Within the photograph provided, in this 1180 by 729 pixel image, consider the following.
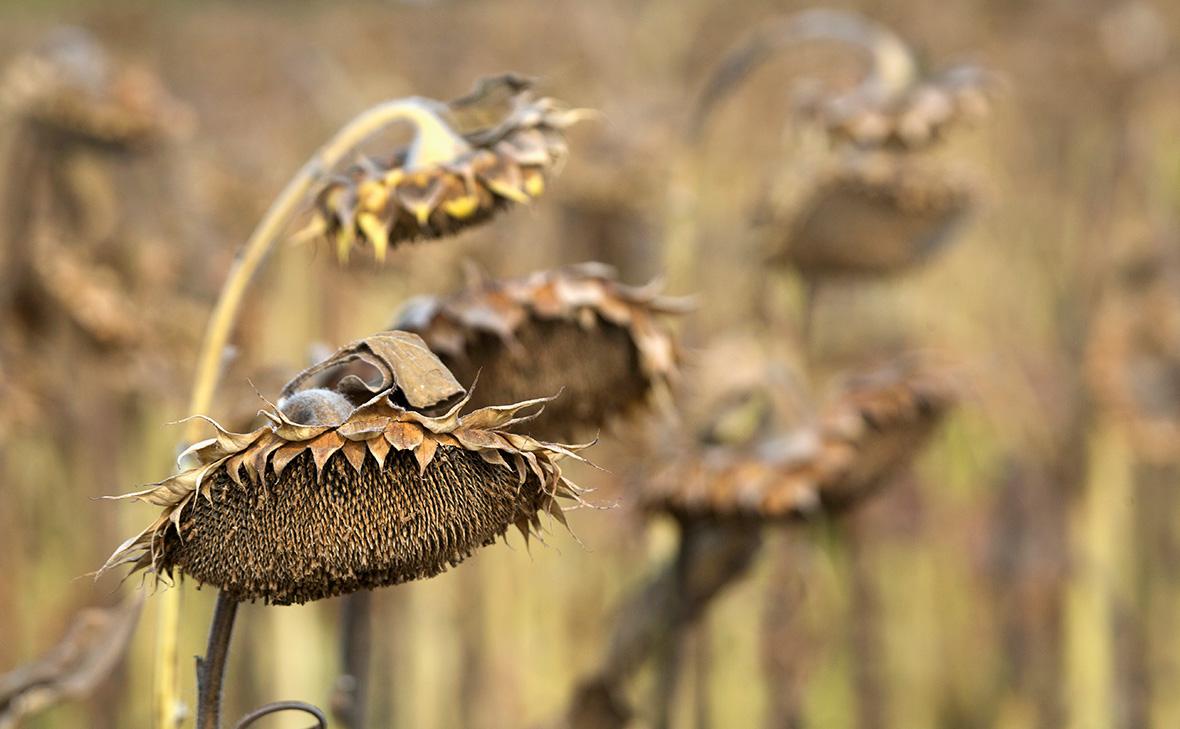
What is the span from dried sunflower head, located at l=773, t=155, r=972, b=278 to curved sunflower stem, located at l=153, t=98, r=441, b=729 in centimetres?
114

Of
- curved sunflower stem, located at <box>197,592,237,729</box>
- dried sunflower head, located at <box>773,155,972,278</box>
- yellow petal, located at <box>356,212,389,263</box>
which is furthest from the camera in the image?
dried sunflower head, located at <box>773,155,972,278</box>

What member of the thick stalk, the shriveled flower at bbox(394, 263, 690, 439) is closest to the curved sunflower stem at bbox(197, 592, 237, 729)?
the shriveled flower at bbox(394, 263, 690, 439)

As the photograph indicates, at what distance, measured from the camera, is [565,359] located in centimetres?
145

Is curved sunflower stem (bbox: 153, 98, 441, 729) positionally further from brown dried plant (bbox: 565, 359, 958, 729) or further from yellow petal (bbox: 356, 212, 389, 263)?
brown dried plant (bbox: 565, 359, 958, 729)

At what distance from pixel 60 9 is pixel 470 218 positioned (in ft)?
14.2

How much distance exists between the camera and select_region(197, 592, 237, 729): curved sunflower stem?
3.22ft

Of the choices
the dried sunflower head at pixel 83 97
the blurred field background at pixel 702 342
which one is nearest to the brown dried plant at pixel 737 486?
the blurred field background at pixel 702 342

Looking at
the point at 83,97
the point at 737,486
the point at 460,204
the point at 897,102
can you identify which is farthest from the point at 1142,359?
the point at 460,204

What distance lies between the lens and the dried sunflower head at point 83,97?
8.00 feet

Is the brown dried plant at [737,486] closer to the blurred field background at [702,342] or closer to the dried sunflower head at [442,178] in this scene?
the blurred field background at [702,342]

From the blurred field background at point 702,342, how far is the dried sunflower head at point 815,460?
0.42 feet

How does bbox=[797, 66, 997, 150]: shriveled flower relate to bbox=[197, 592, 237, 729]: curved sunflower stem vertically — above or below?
above

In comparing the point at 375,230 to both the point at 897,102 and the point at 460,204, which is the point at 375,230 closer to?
the point at 460,204

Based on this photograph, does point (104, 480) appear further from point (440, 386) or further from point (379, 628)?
point (440, 386)
